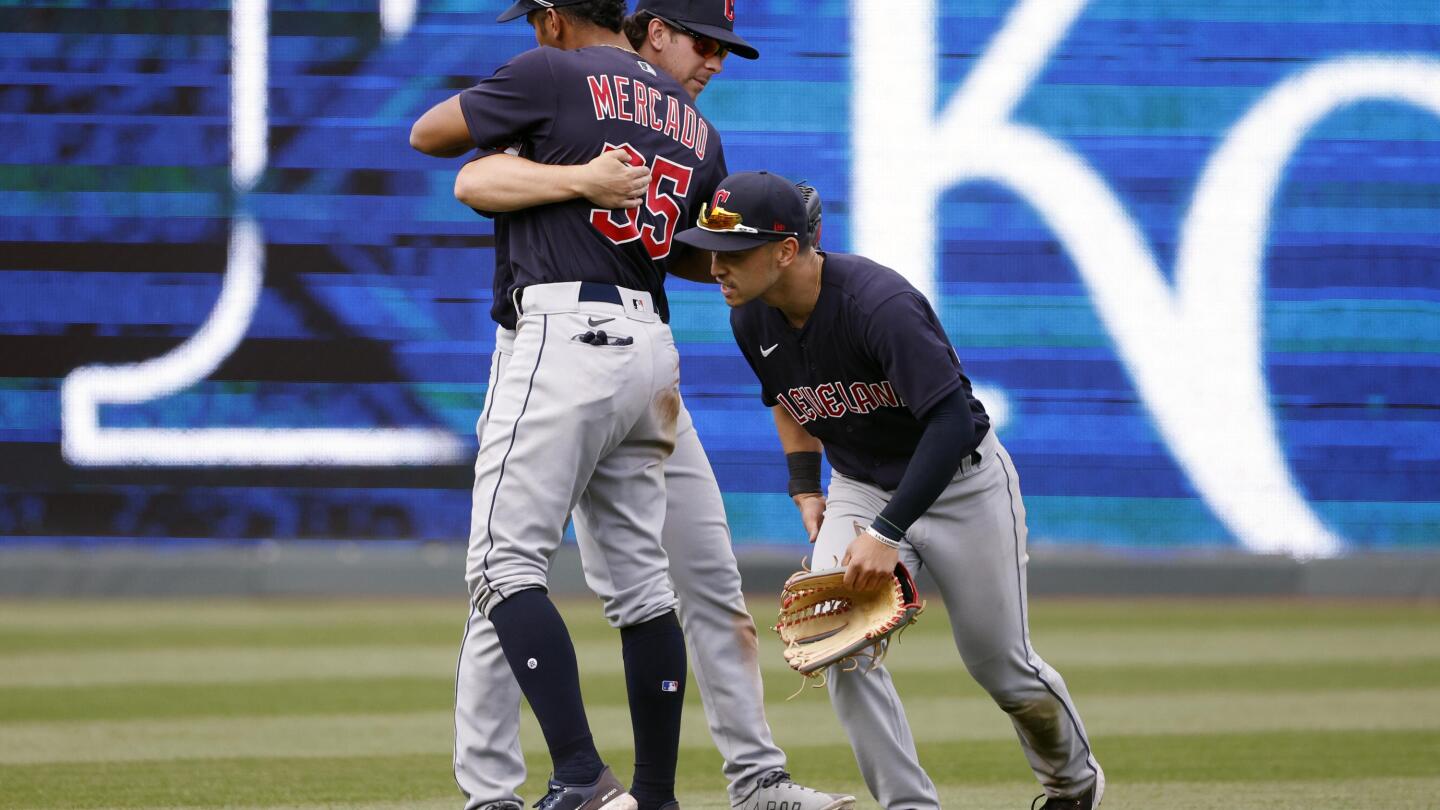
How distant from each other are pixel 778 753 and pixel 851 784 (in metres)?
1.11

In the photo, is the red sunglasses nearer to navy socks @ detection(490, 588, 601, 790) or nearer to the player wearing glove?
the player wearing glove

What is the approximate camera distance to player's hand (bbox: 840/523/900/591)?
144 inches

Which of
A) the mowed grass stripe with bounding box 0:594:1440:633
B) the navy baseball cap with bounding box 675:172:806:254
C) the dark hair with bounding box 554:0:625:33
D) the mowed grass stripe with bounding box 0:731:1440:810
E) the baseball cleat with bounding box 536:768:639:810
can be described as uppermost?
the dark hair with bounding box 554:0:625:33

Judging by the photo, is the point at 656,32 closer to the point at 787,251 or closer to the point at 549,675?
the point at 787,251

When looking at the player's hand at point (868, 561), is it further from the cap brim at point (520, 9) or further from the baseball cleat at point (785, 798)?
the cap brim at point (520, 9)

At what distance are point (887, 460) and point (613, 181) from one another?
0.98 meters

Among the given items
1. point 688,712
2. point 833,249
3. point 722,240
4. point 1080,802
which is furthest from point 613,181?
point 833,249

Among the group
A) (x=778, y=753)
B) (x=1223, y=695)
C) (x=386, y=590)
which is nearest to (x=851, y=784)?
(x=778, y=753)

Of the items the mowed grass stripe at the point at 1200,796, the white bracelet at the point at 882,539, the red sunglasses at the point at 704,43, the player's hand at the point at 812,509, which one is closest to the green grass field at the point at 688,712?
the mowed grass stripe at the point at 1200,796

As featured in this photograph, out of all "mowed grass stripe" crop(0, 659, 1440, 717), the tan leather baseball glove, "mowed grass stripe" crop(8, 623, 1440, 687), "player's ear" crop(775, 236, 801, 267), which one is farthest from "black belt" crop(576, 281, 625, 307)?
"mowed grass stripe" crop(8, 623, 1440, 687)

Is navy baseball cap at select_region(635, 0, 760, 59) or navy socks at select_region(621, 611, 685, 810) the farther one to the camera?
navy baseball cap at select_region(635, 0, 760, 59)

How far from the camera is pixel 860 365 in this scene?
12.6ft

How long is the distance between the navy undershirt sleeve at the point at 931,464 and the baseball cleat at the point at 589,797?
80cm

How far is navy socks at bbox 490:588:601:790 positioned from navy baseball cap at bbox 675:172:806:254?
33.6 inches
